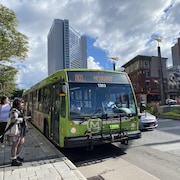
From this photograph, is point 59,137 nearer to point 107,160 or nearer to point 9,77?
point 107,160

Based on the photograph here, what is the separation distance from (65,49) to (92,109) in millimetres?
22678

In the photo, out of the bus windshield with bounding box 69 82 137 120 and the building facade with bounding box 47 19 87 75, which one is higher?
the building facade with bounding box 47 19 87 75

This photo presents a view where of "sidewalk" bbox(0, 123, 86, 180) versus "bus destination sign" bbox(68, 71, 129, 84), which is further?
"bus destination sign" bbox(68, 71, 129, 84)

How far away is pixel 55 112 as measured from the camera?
24.7ft

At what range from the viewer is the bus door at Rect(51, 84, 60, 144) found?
722 centimetres

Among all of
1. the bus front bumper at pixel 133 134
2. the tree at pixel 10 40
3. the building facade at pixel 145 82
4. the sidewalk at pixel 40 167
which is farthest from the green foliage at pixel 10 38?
the building facade at pixel 145 82

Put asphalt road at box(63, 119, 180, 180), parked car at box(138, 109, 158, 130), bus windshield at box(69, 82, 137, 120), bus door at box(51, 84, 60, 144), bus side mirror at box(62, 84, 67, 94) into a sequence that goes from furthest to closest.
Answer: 1. parked car at box(138, 109, 158, 130)
2. bus door at box(51, 84, 60, 144)
3. bus windshield at box(69, 82, 137, 120)
4. bus side mirror at box(62, 84, 67, 94)
5. asphalt road at box(63, 119, 180, 180)

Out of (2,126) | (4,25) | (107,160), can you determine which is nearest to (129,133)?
(107,160)

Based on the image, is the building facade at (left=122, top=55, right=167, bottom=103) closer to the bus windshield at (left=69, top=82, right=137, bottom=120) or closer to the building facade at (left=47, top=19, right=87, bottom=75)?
the building facade at (left=47, top=19, right=87, bottom=75)

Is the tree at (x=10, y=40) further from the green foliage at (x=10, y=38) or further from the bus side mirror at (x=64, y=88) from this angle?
the bus side mirror at (x=64, y=88)

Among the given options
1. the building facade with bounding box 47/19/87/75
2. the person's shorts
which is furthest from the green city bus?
the building facade with bounding box 47/19/87/75

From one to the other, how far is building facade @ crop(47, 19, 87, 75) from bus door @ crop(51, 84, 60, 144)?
16.9 m

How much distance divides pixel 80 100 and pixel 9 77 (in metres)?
12.9

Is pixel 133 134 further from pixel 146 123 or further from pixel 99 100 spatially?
pixel 146 123
